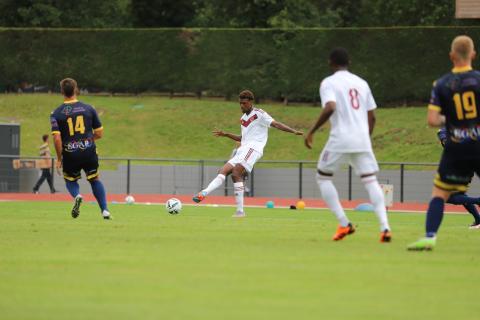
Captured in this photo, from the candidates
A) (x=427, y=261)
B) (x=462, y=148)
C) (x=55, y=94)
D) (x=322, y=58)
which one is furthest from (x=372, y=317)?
(x=55, y=94)

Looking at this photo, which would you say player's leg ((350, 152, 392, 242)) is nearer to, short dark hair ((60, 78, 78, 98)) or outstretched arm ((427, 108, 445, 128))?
outstretched arm ((427, 108, 445, 128))

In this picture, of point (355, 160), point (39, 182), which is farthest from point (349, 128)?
point (39, 182)

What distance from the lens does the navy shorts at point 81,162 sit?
1736 cm

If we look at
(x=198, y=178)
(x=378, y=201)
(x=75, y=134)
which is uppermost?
(x=75, y=134)

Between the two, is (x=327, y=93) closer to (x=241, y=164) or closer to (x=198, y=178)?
(x=241, y=164)

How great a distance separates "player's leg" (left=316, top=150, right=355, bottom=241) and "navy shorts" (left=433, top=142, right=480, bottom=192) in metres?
1.27

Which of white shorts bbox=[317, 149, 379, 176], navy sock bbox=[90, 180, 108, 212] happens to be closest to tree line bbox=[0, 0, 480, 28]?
navy sock bbox=[90, 180, 108, 212]

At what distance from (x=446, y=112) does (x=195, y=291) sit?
4088mm

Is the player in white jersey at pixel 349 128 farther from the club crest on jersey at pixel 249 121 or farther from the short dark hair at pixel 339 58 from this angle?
the club crest on jersey at pixel 249 121

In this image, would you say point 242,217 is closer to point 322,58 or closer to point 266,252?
point 266,252

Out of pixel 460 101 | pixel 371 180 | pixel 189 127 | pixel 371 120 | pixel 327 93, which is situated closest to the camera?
pixel 460 101

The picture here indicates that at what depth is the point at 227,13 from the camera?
59.4 meters

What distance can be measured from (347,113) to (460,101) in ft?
4.54

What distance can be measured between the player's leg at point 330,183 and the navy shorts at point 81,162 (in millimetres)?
5506
